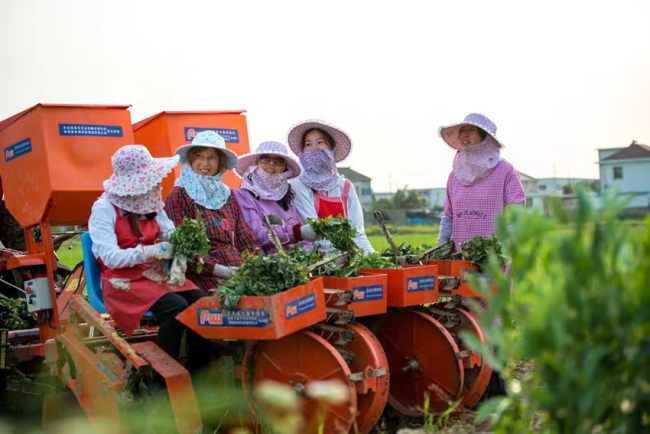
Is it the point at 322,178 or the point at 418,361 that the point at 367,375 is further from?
the point at 322,178

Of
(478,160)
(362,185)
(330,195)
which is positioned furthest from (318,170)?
(362,185)

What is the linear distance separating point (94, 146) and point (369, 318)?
2.51 meters

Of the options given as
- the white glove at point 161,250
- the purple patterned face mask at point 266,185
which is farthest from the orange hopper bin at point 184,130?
the white glove at point 161,250

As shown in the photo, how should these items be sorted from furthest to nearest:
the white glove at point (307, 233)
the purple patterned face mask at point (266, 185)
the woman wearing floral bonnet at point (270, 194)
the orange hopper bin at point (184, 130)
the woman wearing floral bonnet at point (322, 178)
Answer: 1. the orange hopper bin at point (184, 130)
2. the woman wearing floral bonnet at point (322, 178)
3. the purple patterned face mask at point (266, 185)
4. the woman wearing floral bonnet at point (270, 194)
5. the white glove at point (307, 233)

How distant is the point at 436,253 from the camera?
5.74 meters

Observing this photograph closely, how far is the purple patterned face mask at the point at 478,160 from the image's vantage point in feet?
19.6

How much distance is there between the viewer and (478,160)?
19.6 ft

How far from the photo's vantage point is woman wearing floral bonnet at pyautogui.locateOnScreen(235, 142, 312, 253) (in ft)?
18.6

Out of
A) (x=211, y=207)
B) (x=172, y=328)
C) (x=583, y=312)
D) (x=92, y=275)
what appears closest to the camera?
(x=583, y=312)

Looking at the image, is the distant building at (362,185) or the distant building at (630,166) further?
the distant building at (362,185)

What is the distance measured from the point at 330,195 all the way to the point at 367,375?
6.93ft

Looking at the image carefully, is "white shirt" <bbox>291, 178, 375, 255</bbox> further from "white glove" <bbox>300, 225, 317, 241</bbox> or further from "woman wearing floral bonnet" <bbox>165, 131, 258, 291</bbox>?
"woman wearing floral bonnet" <bbox>165, 131, 258, 291</bbox>

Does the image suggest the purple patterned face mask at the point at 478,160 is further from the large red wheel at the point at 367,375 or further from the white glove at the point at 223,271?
the white glove at the point at 223,271

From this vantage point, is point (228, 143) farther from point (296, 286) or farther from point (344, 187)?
point (296, 286)
